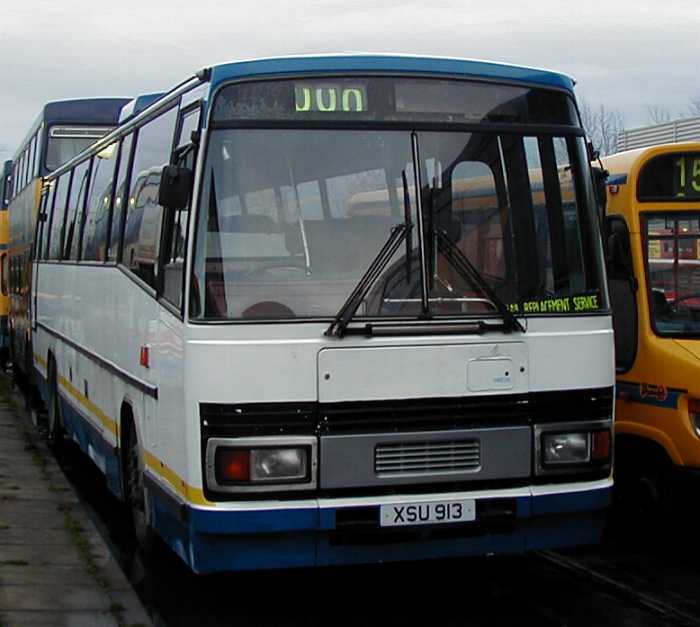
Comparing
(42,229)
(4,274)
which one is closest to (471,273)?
(42,229)

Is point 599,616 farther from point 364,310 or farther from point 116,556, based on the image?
point 116,556

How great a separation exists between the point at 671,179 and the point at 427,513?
3.55 meters

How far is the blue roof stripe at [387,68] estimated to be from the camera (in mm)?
6863

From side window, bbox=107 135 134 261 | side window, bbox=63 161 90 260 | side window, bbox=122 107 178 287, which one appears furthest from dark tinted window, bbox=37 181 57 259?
side window, bbox=122 107 178 287

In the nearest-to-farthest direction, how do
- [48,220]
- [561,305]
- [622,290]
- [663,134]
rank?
[561,305]
[622,290]
[48,220]
[663,134]

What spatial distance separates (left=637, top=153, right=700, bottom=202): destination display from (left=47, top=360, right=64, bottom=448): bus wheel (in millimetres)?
6804

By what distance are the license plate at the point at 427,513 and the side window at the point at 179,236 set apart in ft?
4.93

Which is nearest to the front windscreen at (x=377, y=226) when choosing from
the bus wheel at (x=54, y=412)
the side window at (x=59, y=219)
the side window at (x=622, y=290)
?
the side window at (x=622, y=290)

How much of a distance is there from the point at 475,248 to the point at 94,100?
49.8ft

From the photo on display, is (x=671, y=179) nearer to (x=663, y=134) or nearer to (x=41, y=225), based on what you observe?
(x=41, y=225)

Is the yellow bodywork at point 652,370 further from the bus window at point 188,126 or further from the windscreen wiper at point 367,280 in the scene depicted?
the bus window at point 188,126

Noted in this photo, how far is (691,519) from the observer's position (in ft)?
33.5

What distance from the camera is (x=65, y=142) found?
2058cm

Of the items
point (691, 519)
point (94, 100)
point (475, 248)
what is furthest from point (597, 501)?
point (94, 100)
